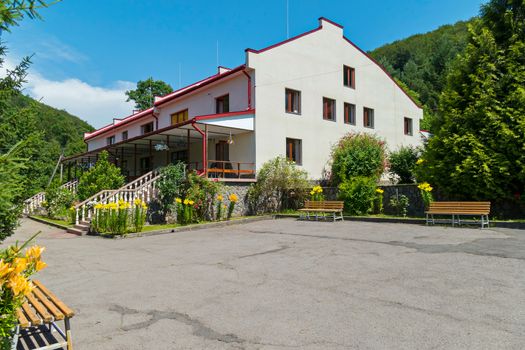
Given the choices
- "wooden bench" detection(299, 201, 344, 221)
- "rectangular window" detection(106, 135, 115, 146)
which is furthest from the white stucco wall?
"rectangular window" detection(106, 135, 115, 146)

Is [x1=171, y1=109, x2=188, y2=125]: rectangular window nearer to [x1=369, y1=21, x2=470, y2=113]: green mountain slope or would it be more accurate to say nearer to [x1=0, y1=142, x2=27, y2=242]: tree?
[x1=0, y1=142, x2=27, y2=242]: tree

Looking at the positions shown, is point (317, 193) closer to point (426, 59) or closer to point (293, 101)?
point (293, 101)

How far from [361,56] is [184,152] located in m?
13.5

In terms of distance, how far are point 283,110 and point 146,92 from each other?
126 feet

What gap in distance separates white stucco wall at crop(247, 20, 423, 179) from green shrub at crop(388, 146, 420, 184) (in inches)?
151

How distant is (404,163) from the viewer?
2023 centimetres

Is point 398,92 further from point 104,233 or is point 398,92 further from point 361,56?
point 104,233

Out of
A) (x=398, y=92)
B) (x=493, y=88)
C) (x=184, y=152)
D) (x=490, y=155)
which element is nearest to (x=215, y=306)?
(x=490, y=155)

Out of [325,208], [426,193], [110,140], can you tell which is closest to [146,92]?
[110,140]

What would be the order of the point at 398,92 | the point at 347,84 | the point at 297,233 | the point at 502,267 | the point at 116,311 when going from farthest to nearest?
1. the point at 398,92
2. the point at 347,84
3. the point at 297,233
4. the point at 502,267
5. the point at 116,311

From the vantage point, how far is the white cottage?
19047 millimetres

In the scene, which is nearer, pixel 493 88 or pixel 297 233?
pixel 297 233

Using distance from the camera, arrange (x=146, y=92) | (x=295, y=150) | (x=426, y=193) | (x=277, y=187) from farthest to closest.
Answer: (x=146, y=92)
(x=295, y=150)
(x=277, y=187)
(x=426, y=193)

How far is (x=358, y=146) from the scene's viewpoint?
19.5 metres
